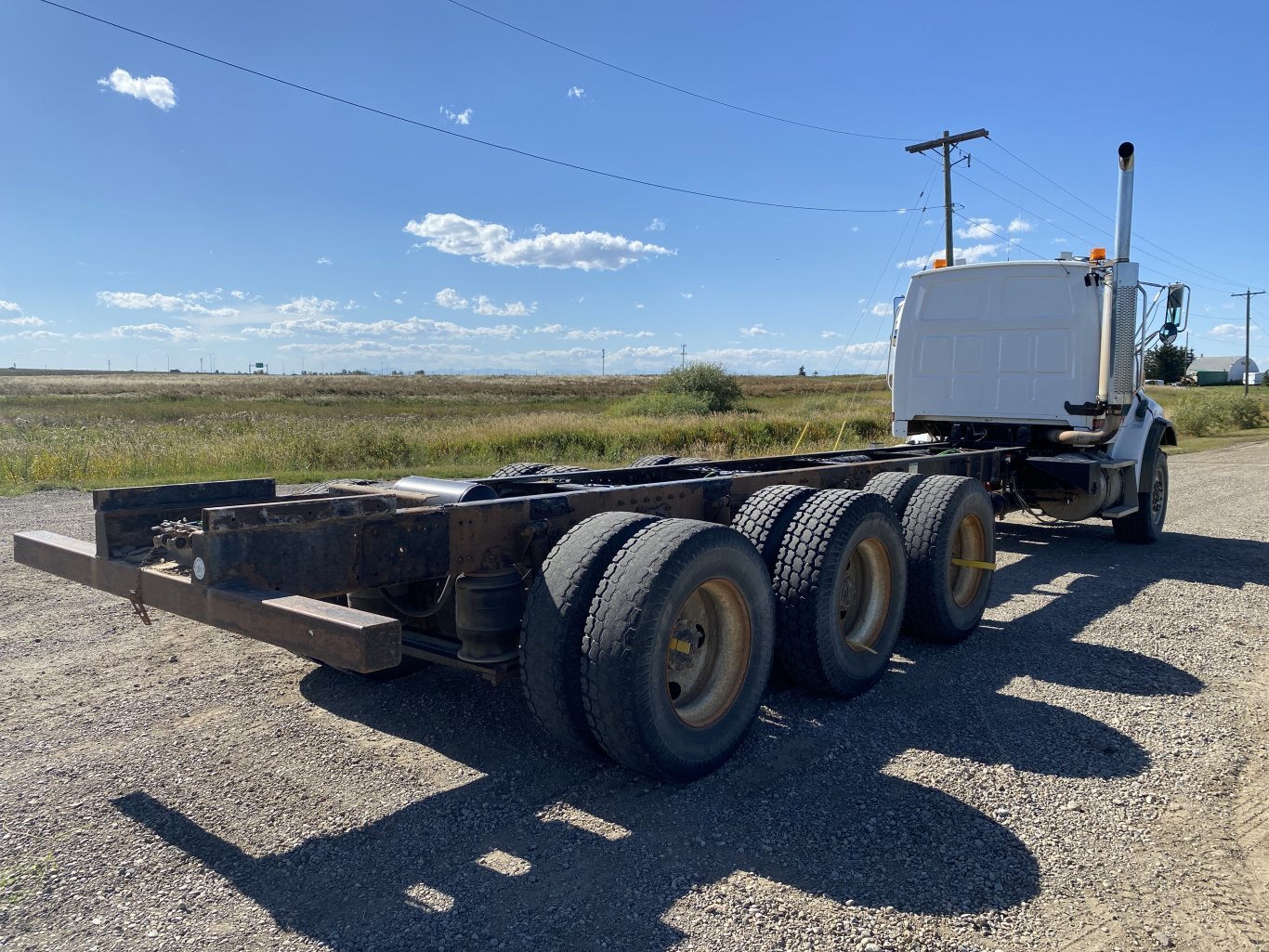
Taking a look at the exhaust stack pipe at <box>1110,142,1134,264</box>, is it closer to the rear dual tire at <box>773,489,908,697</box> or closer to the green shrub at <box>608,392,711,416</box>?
the rear dual tire at <box>773,489,908,697</box>

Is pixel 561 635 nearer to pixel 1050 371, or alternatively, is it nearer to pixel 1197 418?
pixel 1050 371

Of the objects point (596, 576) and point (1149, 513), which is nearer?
point (596, 576)

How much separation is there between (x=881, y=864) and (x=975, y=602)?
326 centimetres

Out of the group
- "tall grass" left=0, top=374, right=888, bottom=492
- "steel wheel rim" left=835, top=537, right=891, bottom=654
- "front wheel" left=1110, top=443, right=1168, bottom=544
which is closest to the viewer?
"steel wheel rim" left=835, top=537, right=891, bottom=654

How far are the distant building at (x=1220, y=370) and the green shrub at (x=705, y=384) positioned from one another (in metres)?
93.0

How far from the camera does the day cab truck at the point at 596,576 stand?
3195 mm

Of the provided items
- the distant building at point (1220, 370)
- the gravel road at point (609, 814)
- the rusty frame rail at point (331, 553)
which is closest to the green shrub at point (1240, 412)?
the gravel road at point (609, 814)

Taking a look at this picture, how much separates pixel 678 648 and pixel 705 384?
38.6 meters

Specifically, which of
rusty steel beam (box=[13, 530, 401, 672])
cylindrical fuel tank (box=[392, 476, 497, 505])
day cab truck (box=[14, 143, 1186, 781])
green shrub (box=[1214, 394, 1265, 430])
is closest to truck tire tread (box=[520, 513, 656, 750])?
day cab truck (box=[14, 143, 1186, 781])

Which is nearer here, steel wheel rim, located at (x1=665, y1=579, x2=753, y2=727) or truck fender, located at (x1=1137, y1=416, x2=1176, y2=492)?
steel wheel rim, located at (x1=665, y1=579, x2=753, y2=727)

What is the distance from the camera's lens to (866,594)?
197 inches

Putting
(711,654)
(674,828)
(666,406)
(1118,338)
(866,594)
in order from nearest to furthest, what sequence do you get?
1. (674,828)
2. (711,654)
3. (866,594)
4. (1118,338)
5. (666,406)

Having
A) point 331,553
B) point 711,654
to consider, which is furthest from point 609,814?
point 331,553

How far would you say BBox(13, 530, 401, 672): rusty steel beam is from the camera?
2.69m
